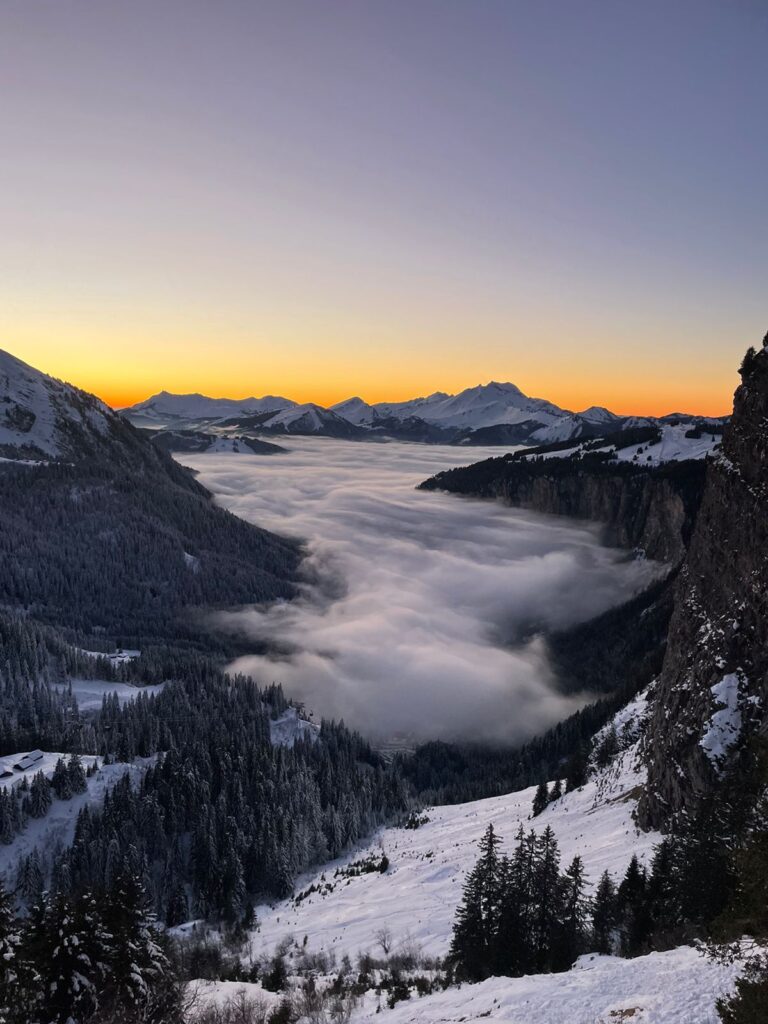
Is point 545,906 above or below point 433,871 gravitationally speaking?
above

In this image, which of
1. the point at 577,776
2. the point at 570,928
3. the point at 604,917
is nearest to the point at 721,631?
the point at 604,917

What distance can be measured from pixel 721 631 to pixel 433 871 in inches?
1937


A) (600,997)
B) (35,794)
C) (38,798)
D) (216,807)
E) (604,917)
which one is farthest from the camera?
(216,807)

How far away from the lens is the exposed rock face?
63.3 metres

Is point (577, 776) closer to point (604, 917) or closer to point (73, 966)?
point (604, 917)

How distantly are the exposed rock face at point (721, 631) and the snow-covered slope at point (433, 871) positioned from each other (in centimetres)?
879

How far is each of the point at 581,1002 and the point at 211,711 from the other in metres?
137

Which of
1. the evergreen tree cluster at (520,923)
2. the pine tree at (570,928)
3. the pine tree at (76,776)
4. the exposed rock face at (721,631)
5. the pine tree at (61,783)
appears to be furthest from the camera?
the pine tree at (76,776)

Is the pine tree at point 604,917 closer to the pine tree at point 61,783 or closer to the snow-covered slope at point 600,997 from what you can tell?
the snow-covered slope at point 600,997

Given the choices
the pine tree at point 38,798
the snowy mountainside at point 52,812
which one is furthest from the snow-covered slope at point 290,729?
the pine tree at point 38,798

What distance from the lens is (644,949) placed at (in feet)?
136

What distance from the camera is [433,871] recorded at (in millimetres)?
81875

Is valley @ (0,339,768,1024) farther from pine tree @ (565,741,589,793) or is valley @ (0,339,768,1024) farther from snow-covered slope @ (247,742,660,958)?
pine tree @ (565,741,589,793)

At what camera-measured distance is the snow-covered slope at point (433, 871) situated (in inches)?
2591
